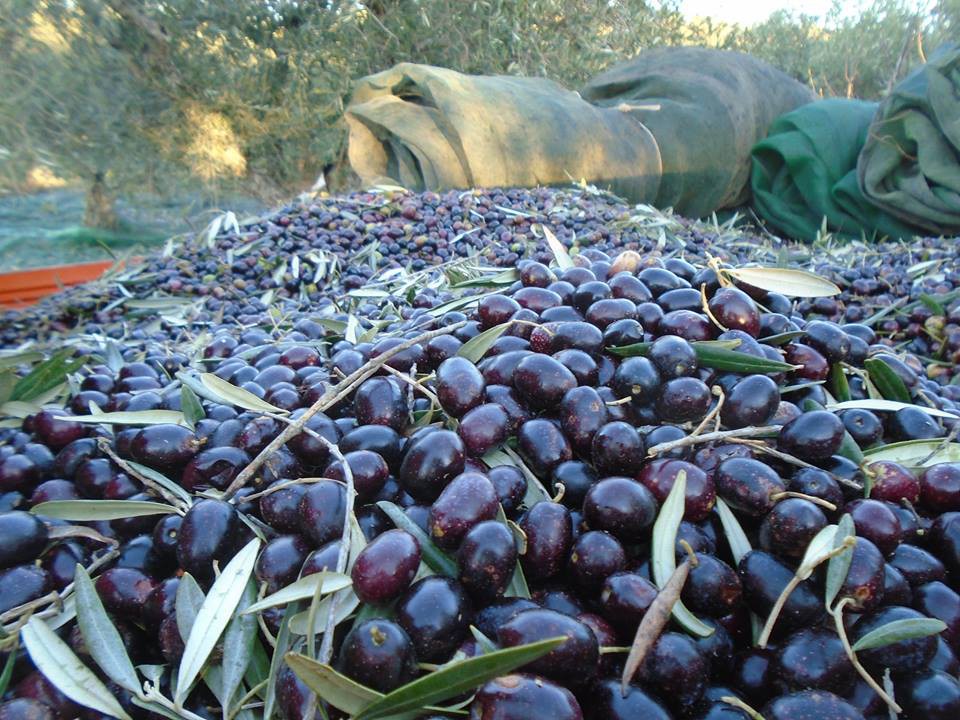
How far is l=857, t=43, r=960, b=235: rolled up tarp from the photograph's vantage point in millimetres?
3926

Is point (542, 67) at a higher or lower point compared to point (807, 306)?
higher

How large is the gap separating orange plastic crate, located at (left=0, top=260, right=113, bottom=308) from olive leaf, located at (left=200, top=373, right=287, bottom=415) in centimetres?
229

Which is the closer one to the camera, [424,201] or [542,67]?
[424,201]

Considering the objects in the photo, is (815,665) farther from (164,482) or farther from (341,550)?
(164,482)

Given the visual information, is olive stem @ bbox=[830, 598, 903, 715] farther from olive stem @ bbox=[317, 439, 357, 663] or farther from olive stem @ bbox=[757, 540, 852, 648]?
olive stem @ bbox=[317, 439, 357, 663]

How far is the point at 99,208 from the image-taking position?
15.3ft

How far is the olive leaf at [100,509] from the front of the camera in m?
0.83

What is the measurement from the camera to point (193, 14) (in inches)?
180

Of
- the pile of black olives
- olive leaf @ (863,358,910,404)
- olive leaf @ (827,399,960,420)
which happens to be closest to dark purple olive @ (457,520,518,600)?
the pile of black olives

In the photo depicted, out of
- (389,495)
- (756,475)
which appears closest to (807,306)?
(756,475)

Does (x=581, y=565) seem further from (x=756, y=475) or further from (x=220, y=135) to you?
(x=220, y=135)

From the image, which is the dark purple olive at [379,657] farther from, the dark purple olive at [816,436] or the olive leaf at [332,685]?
the dark purple olive at [816,436]

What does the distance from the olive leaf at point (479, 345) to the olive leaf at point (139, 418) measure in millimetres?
444

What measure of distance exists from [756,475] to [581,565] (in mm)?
242
